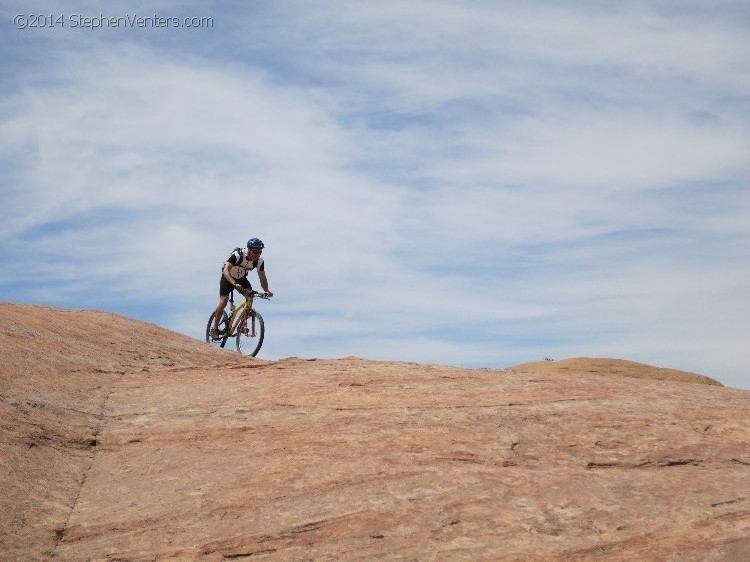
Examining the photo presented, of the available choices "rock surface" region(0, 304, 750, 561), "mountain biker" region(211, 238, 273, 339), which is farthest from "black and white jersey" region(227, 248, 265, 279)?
"rock surface" region(0, 304, 750, 561)

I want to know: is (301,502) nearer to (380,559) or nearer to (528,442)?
(380,559)

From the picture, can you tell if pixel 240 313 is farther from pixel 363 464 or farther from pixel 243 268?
pixel 363 464

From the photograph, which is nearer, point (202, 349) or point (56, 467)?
point (56, 467)

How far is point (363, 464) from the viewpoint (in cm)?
1307

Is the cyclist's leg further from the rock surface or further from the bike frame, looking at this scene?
the rock surface

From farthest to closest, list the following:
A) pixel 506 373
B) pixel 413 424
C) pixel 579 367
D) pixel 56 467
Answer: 1. pixel 579 367
2. pixel 506 373
3. pixel 413 424
4. pixel 56 467

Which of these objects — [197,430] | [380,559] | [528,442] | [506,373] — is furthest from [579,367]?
[380,559]

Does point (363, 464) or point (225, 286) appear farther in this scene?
point (225, 286)

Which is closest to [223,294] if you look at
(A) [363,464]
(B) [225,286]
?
(B) [225,286]

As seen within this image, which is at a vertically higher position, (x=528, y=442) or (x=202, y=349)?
(x=202, y=349)

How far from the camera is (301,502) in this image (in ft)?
40.3

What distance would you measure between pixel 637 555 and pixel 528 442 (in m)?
2.76

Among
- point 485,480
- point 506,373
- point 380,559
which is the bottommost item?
point 380,559

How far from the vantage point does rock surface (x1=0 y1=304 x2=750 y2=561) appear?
1164cm
